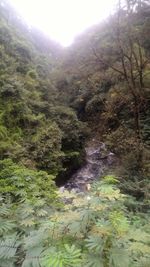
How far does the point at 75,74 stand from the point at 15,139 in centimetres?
1046

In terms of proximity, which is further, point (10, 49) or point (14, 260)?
point (10, 49)

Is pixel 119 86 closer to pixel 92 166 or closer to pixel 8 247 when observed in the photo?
pixel 92 166

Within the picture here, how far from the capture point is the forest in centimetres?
182

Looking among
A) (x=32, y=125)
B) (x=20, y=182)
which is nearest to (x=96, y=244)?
(x=20, y=182)

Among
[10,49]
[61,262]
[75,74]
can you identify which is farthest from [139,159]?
[75,74]

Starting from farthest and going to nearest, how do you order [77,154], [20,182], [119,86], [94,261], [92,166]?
[119,86]
[92,166]
[77,154]
[20,182]
[94,261]

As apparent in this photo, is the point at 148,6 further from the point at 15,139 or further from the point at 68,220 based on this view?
the point at 68,220

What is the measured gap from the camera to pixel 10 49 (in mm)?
14281

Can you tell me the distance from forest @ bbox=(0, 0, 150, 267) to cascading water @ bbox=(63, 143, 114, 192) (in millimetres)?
97

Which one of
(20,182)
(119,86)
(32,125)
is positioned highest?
(119,86)

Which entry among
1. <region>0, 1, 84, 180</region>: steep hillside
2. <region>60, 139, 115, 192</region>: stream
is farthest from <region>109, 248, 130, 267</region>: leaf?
<region>60, 139, 115, 192</region>: stream

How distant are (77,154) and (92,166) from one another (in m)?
1.03

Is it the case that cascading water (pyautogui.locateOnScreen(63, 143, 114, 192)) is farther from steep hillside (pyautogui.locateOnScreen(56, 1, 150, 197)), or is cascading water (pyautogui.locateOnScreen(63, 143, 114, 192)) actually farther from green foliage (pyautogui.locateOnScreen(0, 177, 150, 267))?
green foliage (pyautogui.locateOnScreen(0, 177, 150, 267))

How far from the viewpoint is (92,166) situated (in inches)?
460
